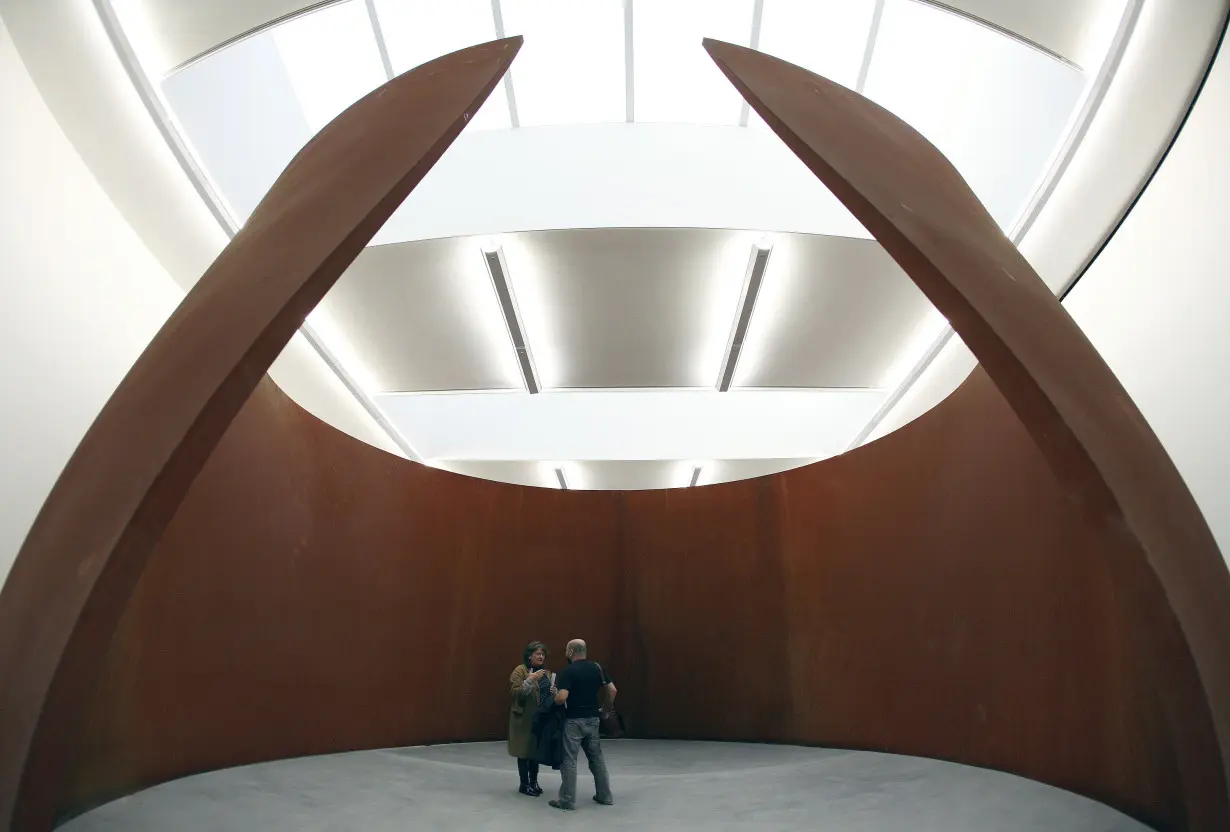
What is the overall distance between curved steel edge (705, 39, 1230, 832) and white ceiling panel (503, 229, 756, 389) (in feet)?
22.0

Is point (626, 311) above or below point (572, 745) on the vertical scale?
above

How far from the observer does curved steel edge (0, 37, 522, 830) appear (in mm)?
4820

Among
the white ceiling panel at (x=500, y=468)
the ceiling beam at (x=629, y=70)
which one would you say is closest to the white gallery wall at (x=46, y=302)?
the ceiling beam at (x=629, y=70)

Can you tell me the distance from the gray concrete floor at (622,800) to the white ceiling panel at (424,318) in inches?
307

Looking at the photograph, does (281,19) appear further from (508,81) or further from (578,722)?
(578,722)

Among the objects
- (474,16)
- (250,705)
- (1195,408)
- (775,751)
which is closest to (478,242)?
(474,16)

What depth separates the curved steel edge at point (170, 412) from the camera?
4820 mm

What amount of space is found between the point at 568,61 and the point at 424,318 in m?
5.10

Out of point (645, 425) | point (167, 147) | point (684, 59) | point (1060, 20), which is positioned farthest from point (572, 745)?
point (645, 425)

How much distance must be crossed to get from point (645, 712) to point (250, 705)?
6.13m

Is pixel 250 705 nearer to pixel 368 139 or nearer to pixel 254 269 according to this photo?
pixel 254 269

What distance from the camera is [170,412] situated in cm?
549

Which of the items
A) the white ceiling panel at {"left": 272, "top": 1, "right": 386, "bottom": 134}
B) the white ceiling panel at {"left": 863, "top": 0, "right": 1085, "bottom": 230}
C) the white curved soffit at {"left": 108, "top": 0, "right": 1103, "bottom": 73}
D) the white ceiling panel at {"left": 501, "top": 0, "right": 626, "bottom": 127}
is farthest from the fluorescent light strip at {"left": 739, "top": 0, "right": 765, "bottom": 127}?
the white ceiling panel at {"left": 272, "top": 1, "right": 386, "bottom": 134}

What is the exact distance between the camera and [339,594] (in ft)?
33.5
